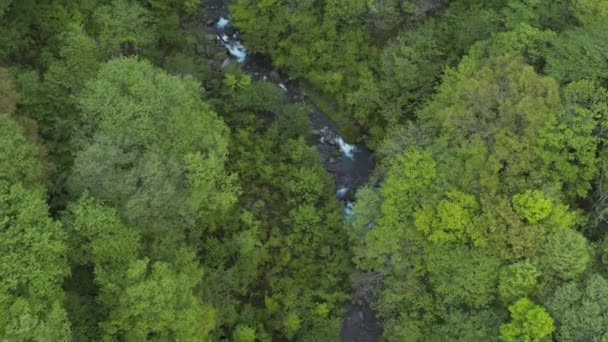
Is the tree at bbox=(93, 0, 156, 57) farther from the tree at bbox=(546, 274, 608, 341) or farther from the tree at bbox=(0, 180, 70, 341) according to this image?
the tree at bbox=(546, 274, 608, 341)

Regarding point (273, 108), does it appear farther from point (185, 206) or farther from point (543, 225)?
point (543, 225)

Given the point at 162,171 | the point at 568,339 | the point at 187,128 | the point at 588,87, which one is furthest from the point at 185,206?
the point at 588,87

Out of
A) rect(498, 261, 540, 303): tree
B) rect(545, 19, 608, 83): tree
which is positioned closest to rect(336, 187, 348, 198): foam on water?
rect(498, 261, 540, 303): tree

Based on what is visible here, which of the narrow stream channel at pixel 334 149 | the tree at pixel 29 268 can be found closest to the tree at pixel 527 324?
the narrow stream channel at pixel 334 149

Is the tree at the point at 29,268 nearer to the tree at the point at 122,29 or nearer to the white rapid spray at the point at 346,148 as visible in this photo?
the tree at the point at 122,29

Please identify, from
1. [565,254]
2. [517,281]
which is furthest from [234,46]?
[565,254]

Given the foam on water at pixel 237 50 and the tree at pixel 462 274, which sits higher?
the tree at pixel 462 274
